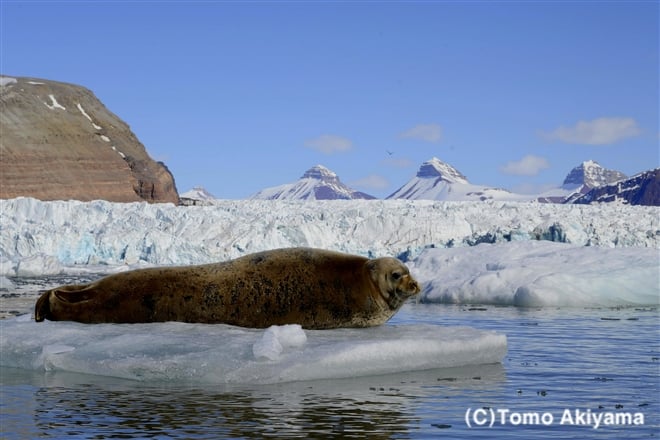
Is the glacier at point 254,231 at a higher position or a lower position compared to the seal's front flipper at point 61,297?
higher

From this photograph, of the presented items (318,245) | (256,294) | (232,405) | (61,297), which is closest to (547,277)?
(256,294)

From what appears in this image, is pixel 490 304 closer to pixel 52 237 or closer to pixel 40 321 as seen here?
pixel 40 321

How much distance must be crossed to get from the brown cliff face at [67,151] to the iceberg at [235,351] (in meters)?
75.3

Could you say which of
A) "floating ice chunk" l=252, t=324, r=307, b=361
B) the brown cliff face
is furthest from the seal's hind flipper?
the brown cliff face

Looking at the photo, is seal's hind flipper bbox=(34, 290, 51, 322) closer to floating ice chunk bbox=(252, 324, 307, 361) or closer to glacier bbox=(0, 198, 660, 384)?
glacier bbox=(0, 198, 660, 384)

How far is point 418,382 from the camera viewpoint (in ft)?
25.9

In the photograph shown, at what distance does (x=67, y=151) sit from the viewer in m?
87.2

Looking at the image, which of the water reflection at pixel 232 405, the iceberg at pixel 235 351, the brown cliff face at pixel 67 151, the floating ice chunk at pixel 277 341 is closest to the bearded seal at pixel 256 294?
the iceberg at pixel 235 351

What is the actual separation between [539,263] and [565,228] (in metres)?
11.7

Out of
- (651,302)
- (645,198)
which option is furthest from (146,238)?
(645,198)

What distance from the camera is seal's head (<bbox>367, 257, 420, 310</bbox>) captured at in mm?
9977

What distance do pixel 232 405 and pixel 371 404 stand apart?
1035 mm

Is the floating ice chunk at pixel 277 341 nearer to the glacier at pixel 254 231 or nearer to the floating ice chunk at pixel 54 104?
the glacier at pixel 254 231

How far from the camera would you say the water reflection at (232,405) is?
19.1 feet
